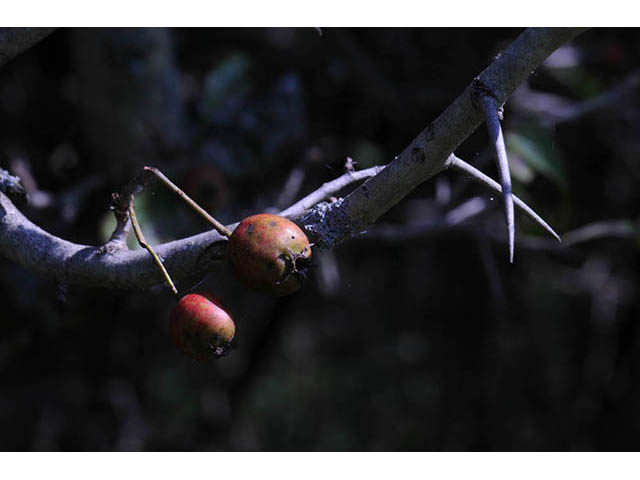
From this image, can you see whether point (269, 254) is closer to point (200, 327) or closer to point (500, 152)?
point (200, 327)

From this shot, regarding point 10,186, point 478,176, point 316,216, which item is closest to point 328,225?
point 316,216

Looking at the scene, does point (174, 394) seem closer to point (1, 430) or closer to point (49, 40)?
point (1, 430)

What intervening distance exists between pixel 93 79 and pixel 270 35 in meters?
0.70

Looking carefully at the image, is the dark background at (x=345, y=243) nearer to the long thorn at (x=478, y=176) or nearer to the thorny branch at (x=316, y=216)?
the thorny branch at (x=316, y=216)

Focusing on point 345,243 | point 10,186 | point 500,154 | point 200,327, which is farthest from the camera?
point 345,243

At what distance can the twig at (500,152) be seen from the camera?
743 mm

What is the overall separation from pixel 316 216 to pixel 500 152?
276 millimetres

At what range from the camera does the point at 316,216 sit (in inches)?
37.4

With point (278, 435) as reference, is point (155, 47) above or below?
above

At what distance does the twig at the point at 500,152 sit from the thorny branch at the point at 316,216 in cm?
3

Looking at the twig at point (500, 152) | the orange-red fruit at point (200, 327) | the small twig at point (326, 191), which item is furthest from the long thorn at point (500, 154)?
the orange-red fruit at point (200, 327)

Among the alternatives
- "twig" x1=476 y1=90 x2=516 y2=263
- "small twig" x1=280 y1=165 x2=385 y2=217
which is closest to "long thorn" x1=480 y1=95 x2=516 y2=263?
"twig" x1=476 y1=90 x2=516 y2=263

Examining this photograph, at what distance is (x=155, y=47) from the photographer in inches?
74.2

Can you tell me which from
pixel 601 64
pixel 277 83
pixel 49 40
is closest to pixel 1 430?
pixel 49 40
